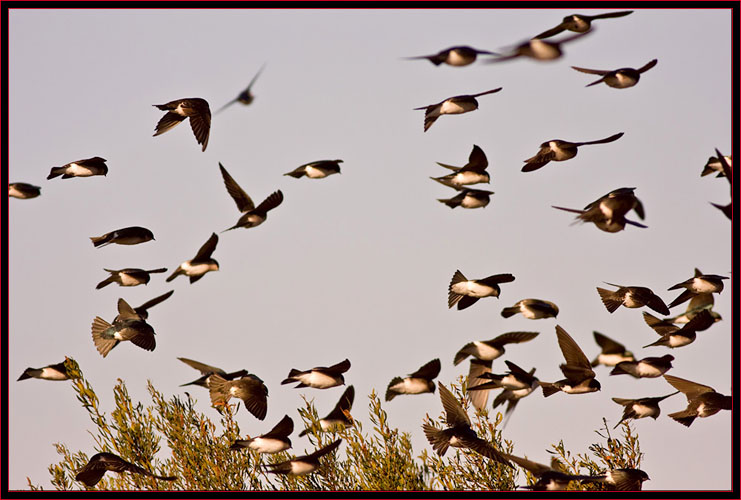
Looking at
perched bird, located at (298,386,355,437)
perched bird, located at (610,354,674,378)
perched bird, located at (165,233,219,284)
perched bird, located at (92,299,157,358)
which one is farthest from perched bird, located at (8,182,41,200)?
perched bird, located at (610,354,674,378)

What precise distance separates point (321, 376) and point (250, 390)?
756 millimetres

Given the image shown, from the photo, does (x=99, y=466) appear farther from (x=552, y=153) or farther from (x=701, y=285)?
(x=701, y=285)

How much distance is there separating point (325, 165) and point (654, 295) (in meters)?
3.71

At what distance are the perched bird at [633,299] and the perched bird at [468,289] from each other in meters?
1.32

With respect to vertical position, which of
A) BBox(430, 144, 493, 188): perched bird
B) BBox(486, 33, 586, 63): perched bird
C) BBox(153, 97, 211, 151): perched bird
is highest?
BBox(486, 33, 586, 63): perched bird

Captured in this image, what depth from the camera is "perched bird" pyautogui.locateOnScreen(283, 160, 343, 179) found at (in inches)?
380

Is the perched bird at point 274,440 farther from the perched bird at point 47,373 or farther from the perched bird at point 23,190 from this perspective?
the perched bird at point 23,190

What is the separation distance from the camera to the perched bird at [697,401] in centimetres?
902

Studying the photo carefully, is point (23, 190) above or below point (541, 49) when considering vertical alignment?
below

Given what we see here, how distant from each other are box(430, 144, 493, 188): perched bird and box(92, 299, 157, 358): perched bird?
3.36 meters

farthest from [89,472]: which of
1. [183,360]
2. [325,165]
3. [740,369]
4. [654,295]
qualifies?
[740,369]

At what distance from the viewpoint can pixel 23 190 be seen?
9594 millimetres

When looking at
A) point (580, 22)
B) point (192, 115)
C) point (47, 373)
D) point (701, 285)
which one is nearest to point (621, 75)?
point (580, 22)

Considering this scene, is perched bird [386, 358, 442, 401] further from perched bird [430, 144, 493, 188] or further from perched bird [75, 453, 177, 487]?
perched bird [75, 453, 177, 487]
